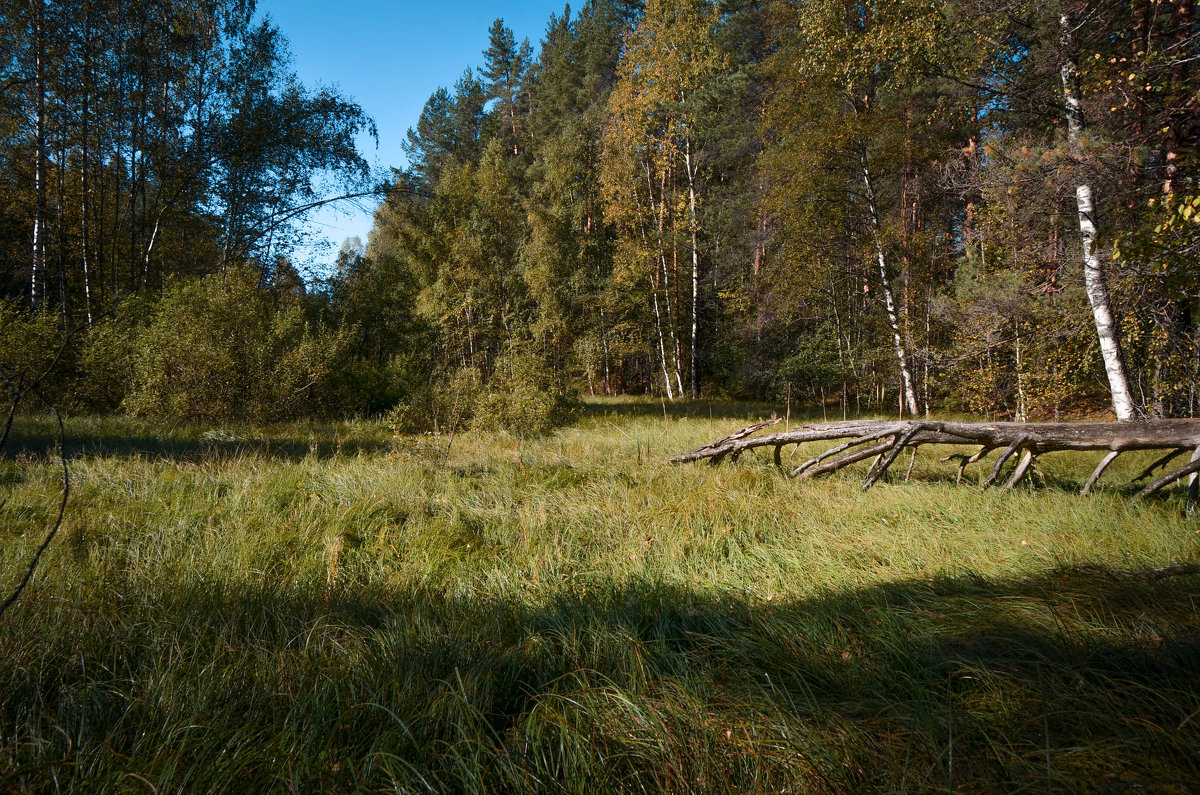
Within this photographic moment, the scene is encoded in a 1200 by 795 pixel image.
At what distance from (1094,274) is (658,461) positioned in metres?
6.62

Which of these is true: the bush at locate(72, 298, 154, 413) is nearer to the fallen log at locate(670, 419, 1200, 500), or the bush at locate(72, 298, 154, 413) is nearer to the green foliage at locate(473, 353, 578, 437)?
the green foliage at locate(473, 353, 578, 437)

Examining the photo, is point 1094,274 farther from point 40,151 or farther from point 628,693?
point 40,151

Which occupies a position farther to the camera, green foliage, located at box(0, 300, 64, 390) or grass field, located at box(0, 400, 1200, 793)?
green foliage, located at box(0, 300, 64, 390)

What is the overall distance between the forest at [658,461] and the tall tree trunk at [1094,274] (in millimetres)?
68

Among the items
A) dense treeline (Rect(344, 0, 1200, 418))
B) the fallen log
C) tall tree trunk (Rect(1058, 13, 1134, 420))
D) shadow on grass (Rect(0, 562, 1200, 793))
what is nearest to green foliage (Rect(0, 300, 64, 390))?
dense treeline (Rect(344, 0, 1200, 418))

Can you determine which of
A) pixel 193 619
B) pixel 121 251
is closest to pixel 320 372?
pixel 121 251

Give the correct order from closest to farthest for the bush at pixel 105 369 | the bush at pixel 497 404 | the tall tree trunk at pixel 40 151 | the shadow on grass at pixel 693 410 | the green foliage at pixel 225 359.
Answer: the bush at pixel 497 404
the green foliage at pixel 225 359
the tall tree trunk at pixel 40 151
the bush at pixel 105 369
the shadow on grass at pixel 693 410

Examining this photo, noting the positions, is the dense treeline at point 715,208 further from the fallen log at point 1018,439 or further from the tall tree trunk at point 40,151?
the fallen log at point 1018,439

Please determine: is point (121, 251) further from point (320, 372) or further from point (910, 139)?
point (910, 139)

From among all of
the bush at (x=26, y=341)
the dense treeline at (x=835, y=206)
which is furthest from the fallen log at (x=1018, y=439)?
the bush at (x=26, y=341)

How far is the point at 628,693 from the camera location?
1.84 meters

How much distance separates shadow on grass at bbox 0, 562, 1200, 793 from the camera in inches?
58.5

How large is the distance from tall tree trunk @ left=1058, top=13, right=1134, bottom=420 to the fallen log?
103 inches

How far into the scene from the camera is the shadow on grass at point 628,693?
4.88 feet
